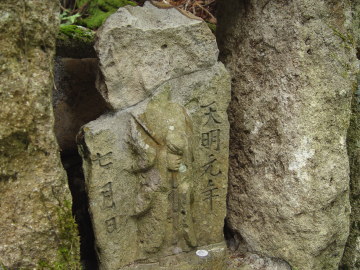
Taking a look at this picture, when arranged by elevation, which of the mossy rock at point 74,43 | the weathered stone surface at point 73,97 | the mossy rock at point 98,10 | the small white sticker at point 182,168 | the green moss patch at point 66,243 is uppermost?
the mossy rock at point 98,10

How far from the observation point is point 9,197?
187 centimetres

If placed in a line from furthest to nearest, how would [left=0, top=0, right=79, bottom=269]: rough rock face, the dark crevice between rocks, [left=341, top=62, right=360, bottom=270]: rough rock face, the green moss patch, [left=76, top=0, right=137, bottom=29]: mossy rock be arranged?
[left=76, top=0, right=137, bottom=29]: mossy rock → [left=341, top=62, right=360, bottom=270]: rough rock face → the dark crevice between rocks → the green moss patch → [left=0, top=0, right=79, bottom=269]: rough rock face

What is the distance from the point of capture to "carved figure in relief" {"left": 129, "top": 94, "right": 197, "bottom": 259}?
2.18 metres

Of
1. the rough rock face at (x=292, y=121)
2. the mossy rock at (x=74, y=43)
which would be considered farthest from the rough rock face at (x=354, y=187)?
the mossy rock at (x=74, y=43)

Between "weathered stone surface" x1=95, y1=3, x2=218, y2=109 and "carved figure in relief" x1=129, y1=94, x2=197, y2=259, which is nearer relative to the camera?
"weathered stone surface" x1=95, y1=3, x2=218, y2=109

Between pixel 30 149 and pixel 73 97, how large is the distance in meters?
0.81

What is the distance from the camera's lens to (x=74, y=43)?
105 inches

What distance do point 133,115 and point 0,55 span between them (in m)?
0.64

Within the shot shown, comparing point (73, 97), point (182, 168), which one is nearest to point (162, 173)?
point (182, 168)

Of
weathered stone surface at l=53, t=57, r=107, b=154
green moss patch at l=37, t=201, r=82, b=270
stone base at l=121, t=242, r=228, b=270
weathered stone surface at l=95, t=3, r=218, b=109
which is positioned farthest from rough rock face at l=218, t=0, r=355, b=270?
green moss patch at l=37, t=201, r=82, b=270

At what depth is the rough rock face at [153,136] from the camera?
211 cm

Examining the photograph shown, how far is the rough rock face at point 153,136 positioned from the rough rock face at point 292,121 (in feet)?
0.69

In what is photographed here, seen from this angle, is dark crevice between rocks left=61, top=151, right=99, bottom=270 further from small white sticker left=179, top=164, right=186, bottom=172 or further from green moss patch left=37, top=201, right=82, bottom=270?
small white sticker left=179, top=164, right=186, bottom=172

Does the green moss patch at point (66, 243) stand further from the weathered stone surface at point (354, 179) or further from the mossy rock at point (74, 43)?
the weathered stone surface at point (354, 179)
